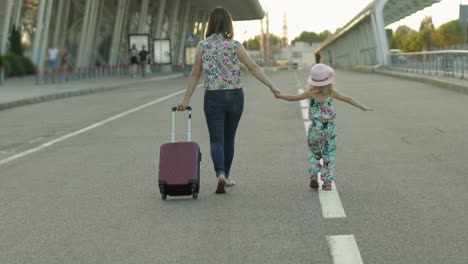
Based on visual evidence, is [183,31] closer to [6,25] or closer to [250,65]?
[6,25]

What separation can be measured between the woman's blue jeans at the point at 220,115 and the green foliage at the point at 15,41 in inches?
1447

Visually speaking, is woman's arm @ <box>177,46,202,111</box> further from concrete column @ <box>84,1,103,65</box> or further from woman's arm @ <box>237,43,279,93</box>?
concrete column @ <box>84,1,103,65</box>

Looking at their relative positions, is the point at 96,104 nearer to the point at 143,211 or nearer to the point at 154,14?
the point at 143,211

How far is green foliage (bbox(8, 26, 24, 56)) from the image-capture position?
4275cm

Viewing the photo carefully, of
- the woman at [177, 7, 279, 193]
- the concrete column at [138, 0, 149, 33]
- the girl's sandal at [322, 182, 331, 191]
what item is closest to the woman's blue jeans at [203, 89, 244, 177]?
the woman at [177, 7, 279, 193]

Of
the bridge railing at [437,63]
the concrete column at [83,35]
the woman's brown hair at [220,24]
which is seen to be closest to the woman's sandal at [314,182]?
the woman's brown hair at [220,24]

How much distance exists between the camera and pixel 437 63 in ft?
104

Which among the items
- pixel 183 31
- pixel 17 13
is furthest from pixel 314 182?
pixel 183 31

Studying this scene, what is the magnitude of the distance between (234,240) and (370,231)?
88cm

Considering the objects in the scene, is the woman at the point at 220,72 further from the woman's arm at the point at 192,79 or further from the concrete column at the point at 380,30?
the concrete column at the point at 380,30

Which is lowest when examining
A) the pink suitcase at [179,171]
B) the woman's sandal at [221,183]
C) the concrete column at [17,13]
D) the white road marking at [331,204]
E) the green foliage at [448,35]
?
the white road marking at [331,204]

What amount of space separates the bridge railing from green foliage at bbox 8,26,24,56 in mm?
17924

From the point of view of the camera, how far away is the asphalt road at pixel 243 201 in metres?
5.40

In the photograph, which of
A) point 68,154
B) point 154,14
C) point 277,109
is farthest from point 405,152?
point 154,14
